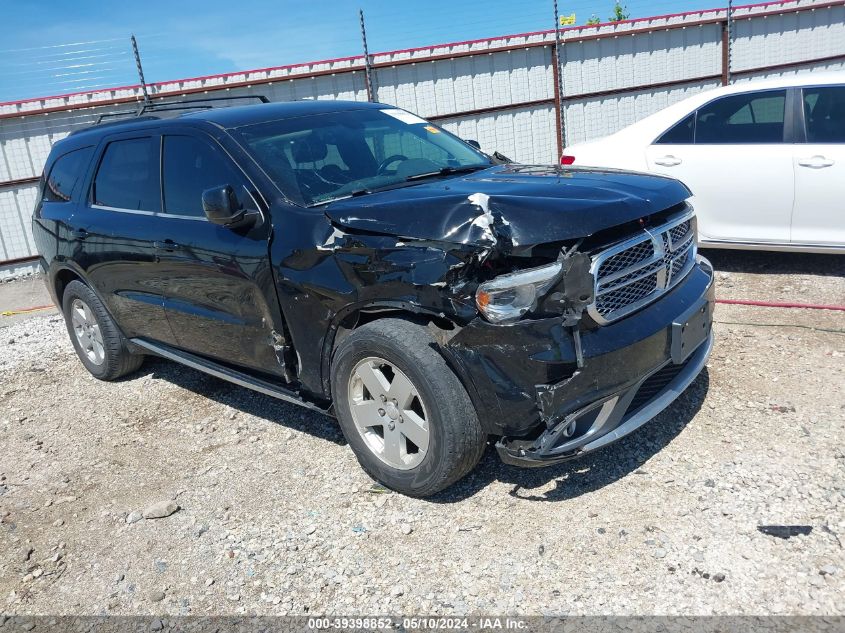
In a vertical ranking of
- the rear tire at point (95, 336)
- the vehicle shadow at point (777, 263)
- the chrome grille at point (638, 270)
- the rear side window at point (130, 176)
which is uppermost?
the rear side window at point (130, 176)

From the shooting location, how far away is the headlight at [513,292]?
2855mm

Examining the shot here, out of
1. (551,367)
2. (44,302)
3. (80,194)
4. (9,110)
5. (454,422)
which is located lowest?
(44,302)

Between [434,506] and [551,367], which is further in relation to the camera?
[434,506]

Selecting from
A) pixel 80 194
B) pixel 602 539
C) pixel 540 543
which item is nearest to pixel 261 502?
pixel 540 543

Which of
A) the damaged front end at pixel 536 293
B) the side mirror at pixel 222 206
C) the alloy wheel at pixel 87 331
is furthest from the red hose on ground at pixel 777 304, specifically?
the alloy wheel at pixel 87 331

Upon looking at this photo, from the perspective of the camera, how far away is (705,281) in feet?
12.0

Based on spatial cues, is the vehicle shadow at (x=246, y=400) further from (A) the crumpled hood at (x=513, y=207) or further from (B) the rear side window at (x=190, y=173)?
(A) the crumpled hood at (x=513, y=207)

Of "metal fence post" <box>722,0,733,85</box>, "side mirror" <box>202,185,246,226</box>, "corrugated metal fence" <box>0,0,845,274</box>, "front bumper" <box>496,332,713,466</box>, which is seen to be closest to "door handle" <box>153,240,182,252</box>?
"side mirror" <box>202,185,246,226</box>

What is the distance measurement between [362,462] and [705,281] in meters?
1.98

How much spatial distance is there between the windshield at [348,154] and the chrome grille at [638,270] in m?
1.31

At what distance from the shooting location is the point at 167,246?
423 cm

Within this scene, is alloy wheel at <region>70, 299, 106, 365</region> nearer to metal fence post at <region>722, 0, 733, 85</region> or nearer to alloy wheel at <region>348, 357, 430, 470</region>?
alloy wheel at <region>348, 357, 430, 470</region>

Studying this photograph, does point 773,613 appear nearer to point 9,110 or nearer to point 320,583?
point 320,583

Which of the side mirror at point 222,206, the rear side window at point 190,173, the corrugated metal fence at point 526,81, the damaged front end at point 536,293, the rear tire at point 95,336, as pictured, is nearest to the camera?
A: the damaged front end at point 536,293
